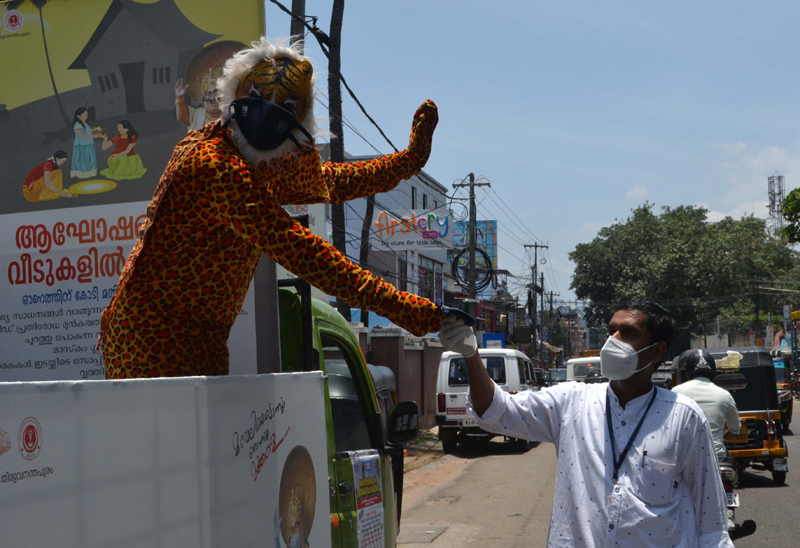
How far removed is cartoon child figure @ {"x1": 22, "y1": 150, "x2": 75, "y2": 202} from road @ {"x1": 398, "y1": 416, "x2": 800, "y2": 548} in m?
5.55

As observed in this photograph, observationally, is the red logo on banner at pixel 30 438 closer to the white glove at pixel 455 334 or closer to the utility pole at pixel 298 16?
the white glove at pixel 455 334

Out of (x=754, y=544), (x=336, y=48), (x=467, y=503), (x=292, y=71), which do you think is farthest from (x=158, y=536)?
(x=336, y=48)

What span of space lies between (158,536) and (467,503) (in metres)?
8.91

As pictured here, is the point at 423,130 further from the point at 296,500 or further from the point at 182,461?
the point at 182,461

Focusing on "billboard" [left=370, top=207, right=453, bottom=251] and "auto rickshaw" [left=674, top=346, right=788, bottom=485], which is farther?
"billboard" [left=370, top=207, right=453, bottom=251]

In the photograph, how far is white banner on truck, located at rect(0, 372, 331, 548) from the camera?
1.23 meters

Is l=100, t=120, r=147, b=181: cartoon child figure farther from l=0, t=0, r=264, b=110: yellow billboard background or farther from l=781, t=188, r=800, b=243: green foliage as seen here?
l=781, t=188, r=800, b=243: green foliage

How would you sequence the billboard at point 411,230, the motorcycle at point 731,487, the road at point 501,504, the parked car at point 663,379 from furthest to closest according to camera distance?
1. the billboard at point 411,230
2. the parked car at point 663,379
3. the road at point 501,504
4. the motorcycle at point 731,487

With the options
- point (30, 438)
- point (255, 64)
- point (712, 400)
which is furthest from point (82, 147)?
point (712, 400)

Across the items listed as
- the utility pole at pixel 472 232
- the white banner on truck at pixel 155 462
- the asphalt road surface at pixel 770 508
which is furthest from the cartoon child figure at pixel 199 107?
the utility pole at pixel 472 232

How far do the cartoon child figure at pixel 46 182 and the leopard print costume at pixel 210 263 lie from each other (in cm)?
91

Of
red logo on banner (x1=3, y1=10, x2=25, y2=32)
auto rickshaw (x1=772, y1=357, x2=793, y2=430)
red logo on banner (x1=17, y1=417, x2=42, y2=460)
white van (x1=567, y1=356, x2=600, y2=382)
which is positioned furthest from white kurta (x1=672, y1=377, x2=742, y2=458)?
white van (x1=567, y1=356, x2=600, y2=382)

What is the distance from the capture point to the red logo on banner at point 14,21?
3.15 m

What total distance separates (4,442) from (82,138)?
2182mm
